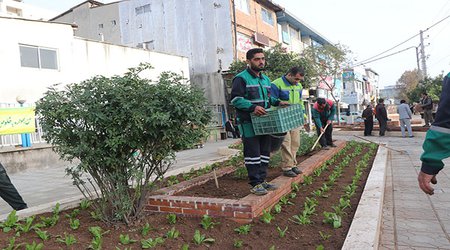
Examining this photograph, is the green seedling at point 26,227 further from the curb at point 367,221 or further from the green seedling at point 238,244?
the curb at point 367,221

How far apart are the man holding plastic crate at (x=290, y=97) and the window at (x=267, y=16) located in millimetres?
23026

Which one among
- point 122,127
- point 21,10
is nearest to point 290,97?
point 122,127

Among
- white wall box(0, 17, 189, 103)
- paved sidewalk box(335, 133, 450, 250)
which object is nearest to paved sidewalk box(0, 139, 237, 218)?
paved sidewalk box(335, 133, 450, 250)

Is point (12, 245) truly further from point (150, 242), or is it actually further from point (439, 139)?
point (439, 139)

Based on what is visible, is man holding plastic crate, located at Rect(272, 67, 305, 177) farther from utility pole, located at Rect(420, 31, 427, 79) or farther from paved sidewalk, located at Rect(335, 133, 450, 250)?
utility pole, located at Rect(420, 31, 427, 79)

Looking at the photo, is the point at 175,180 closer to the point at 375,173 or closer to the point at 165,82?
the point at 165,82

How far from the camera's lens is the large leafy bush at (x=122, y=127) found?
121 inches

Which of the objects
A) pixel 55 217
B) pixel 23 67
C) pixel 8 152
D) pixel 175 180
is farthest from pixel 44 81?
pixel 55 217

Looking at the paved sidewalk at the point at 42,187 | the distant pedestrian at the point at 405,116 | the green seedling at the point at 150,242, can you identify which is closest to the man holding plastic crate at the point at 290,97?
the paved sidewalk at the point at 42,187

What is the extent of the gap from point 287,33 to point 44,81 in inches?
909

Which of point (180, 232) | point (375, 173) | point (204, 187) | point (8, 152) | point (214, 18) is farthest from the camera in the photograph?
point (214, 18)

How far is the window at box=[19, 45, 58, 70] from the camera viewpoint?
43.3 feet

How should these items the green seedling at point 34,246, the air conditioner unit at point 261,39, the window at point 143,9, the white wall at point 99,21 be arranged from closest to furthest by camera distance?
the green seedling at point 34,246 → the window at point 143,9 → the white wall at point 99,21 → the air conditioner unit at point 261,39

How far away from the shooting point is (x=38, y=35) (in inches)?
533
